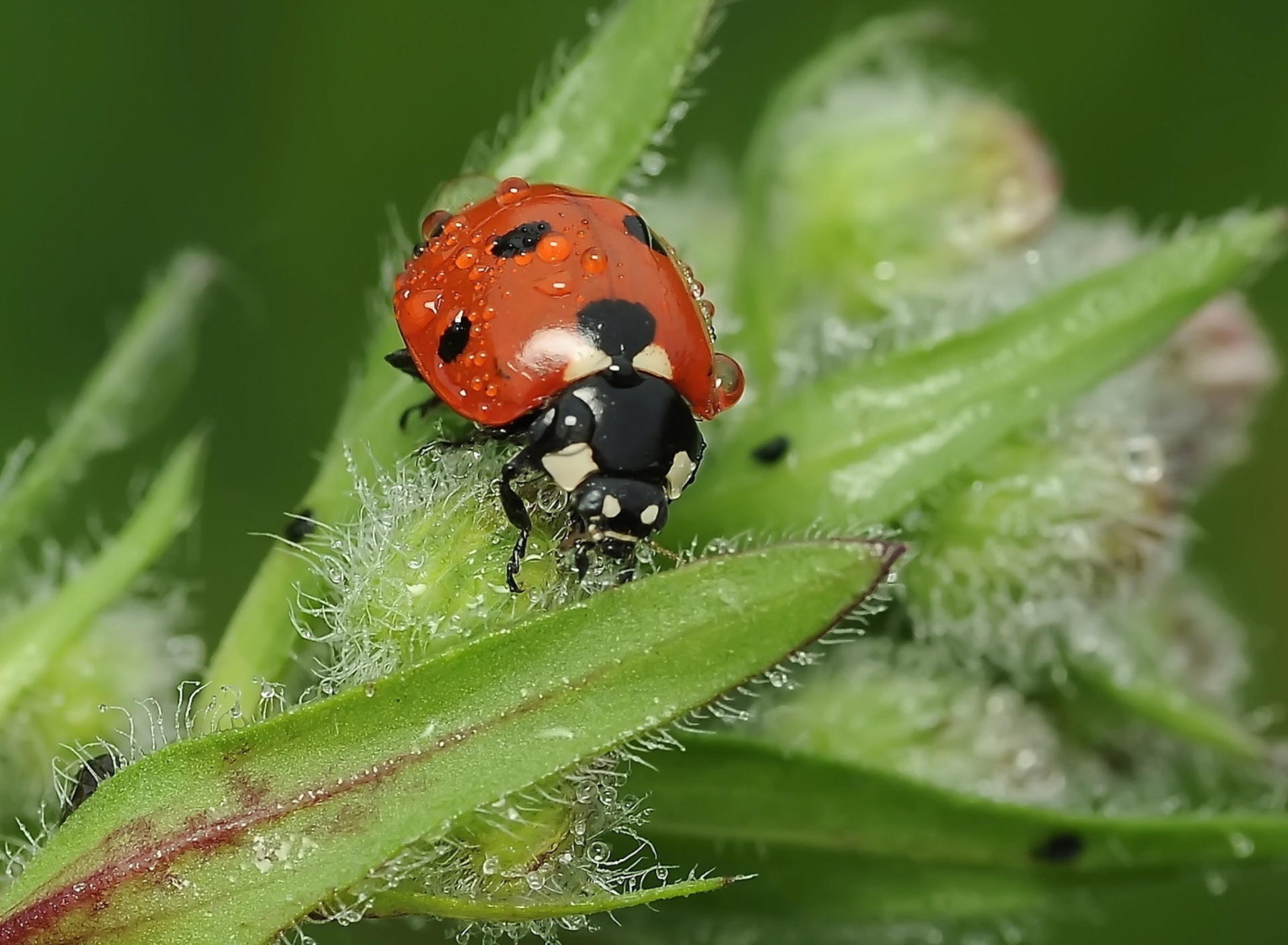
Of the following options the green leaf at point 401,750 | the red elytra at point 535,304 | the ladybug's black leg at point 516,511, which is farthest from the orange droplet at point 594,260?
the green leaf at point 401,750

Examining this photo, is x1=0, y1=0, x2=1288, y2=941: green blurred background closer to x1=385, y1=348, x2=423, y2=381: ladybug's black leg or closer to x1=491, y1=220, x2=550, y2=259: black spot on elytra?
x1=385, y1=348, x2=423, y2=381: ladybug's black leg

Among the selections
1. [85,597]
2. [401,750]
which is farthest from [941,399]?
[85,597]

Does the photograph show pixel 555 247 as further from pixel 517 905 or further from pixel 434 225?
pixel 517 905

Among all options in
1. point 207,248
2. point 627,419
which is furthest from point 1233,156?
point 627,419

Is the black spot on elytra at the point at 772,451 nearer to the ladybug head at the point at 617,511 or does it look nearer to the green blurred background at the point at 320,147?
the ladybug head at the point at 617,511

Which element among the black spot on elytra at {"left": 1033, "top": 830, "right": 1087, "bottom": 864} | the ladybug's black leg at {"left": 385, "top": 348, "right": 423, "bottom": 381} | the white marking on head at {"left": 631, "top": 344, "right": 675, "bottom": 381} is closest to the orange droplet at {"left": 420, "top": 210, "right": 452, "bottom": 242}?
the ladybug's black leg at {"left": 385, "top": 348, "right": 423, "bottom": 381}

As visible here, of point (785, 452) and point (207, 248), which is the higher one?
point (785, 452)

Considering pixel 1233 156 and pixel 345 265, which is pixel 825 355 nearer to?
pixel 345 265
